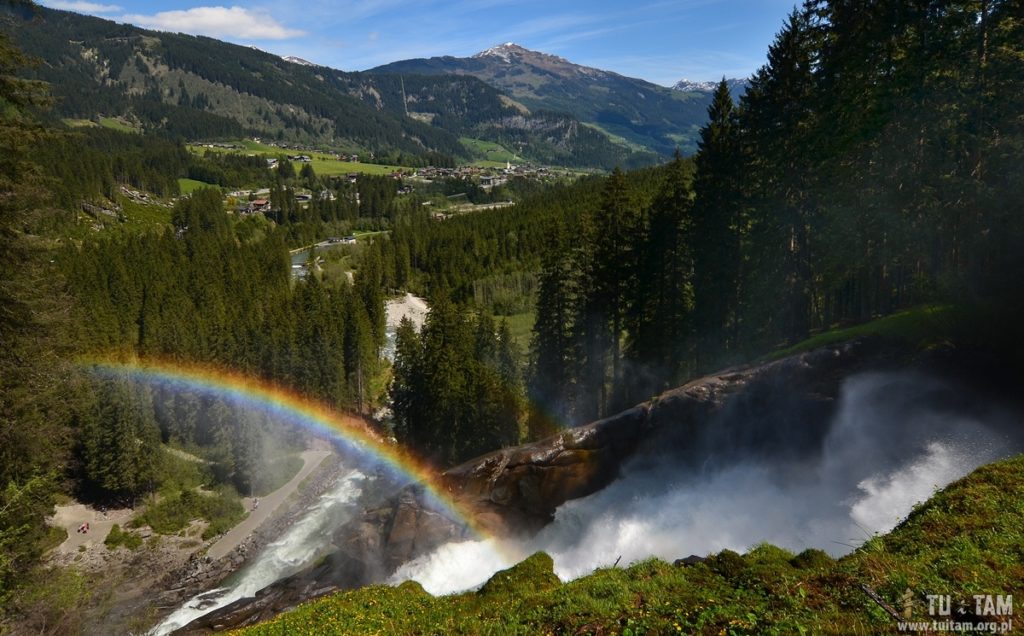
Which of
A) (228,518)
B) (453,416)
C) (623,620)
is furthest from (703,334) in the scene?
(228,518)

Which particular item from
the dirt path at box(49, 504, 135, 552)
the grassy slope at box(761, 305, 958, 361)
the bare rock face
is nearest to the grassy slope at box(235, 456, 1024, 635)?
the bare rock face

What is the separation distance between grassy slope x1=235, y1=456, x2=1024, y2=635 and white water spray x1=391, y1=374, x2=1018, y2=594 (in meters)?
7.29

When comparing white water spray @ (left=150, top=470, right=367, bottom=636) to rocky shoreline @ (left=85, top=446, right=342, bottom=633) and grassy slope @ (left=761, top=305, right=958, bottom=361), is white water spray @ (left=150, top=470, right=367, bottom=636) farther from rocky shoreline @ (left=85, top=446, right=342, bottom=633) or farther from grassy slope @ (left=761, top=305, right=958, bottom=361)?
grassy slope @ (left=761, top=305, right=958, bottom=361)

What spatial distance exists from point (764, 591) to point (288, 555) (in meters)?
40.7

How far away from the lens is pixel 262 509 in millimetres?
52375

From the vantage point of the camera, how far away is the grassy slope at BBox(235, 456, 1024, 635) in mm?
9914

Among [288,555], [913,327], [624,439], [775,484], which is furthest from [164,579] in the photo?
[913,327]

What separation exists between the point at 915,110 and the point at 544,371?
33069mm

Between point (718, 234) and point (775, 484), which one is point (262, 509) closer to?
point (775, 484)

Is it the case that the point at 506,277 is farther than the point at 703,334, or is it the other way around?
the point at 506,277

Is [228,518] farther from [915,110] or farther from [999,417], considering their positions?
[915,110]

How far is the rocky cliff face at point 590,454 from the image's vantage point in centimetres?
2728

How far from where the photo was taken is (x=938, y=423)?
2325 cm

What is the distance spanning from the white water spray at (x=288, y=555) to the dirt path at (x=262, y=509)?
3709 millimetres
